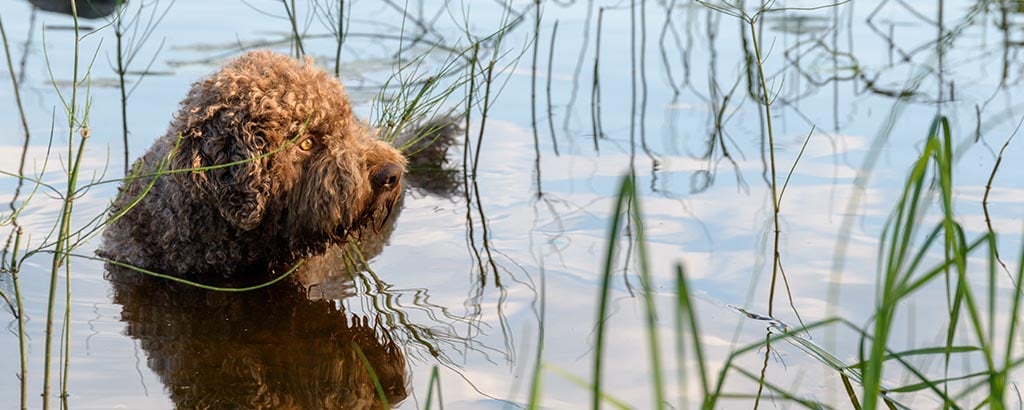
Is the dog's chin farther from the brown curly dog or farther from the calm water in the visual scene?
the calm water

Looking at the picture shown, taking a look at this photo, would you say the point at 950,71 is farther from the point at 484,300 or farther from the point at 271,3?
the point at 271,3

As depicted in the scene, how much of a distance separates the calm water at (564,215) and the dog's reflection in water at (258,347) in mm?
14

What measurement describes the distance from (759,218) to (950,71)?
→ 163 inches

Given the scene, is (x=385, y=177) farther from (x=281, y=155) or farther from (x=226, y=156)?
(x=226, y=156)

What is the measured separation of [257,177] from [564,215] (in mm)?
2282

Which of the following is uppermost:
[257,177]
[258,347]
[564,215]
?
[257,177]

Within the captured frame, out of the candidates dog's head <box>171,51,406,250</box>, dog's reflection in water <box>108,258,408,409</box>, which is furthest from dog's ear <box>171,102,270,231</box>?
dog's reflection in water <box>108,258,408,409</box>

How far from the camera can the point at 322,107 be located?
515 centimetres

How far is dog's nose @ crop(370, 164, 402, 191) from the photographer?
5.12 metres

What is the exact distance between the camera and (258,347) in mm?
4859

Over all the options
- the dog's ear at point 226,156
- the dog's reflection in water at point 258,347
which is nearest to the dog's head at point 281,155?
the dog's ear at point 226,156

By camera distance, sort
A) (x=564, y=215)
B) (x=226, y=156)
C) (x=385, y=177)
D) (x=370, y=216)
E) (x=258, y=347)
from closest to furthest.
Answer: (x=258, y=347), (x=226, y=156), (x=385, y=177), (x=370, y=216), (x=564, y=215)

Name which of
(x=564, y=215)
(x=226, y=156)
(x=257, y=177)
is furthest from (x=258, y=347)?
(x=564, y=215)

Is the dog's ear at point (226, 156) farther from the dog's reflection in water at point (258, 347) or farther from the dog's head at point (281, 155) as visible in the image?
the dog's reflection in water at point (258, 347)
